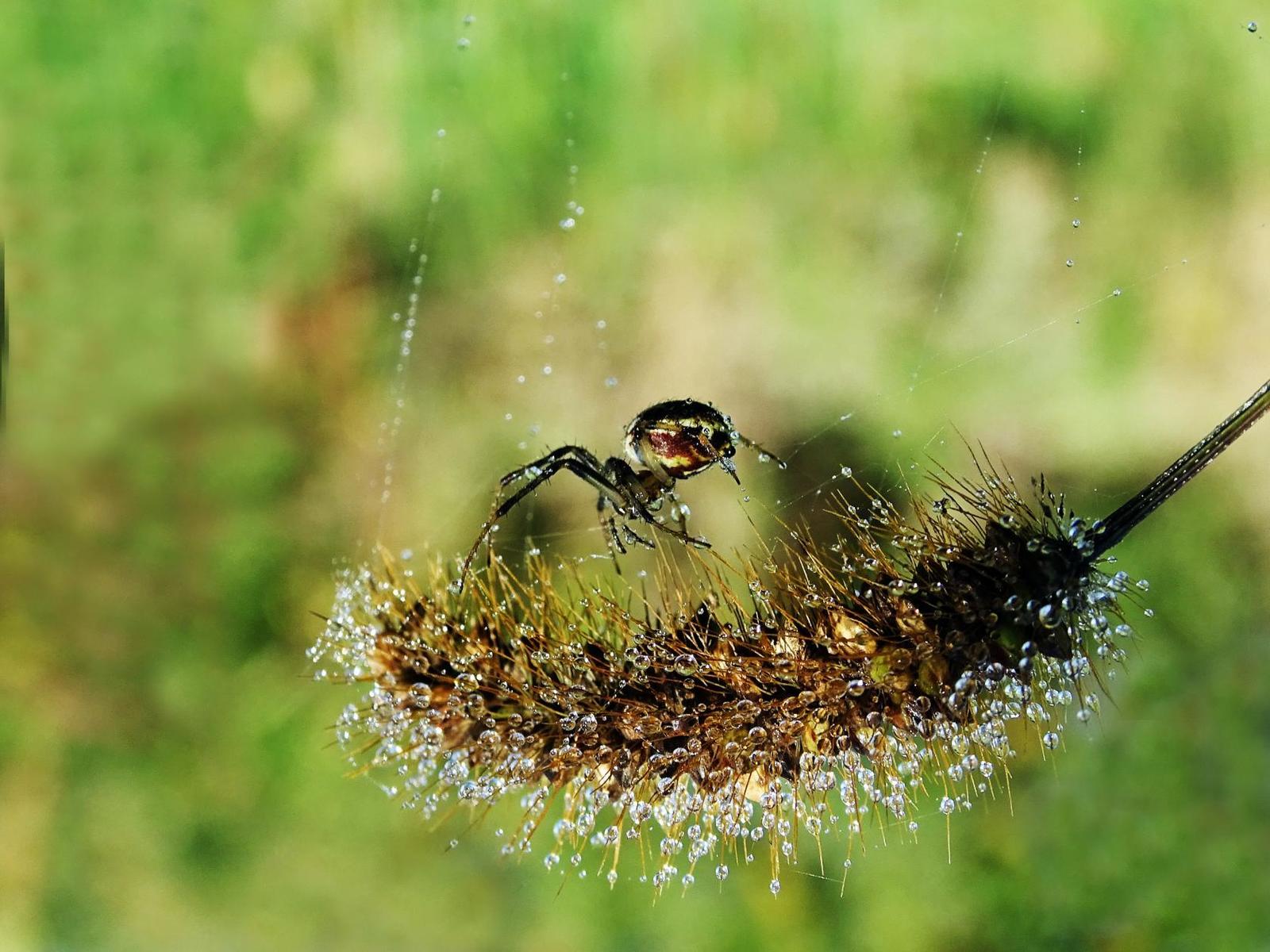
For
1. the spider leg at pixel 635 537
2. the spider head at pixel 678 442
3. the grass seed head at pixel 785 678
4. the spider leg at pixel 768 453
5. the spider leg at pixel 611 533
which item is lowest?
the grass seed head at pixel 785 678

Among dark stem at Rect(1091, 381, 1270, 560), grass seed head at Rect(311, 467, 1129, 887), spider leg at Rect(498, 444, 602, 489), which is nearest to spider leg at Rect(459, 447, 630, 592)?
spider leg at Rect(498, 444, 602, 489)

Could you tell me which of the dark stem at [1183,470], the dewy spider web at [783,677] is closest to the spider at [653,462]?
the dewy spider web at [783,677]

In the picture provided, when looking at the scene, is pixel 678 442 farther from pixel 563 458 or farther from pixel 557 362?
pixel 557 362

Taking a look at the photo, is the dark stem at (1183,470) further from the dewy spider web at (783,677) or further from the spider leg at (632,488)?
the spider leg at (632,488)

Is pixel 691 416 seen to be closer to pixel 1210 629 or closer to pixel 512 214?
pixel 512 214

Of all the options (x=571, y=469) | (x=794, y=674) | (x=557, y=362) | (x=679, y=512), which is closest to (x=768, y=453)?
(x=679, y=512)

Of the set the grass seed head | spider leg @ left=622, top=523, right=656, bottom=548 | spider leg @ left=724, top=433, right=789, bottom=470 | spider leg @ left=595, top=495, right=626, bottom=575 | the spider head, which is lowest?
the grass seed head

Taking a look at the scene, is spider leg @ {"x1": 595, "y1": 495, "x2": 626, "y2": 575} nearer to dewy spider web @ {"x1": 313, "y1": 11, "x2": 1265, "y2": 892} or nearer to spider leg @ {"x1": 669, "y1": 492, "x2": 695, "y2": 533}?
spider leg @ {"x1": 669, "y1": 492, "x2": 695, "y2": 533}
